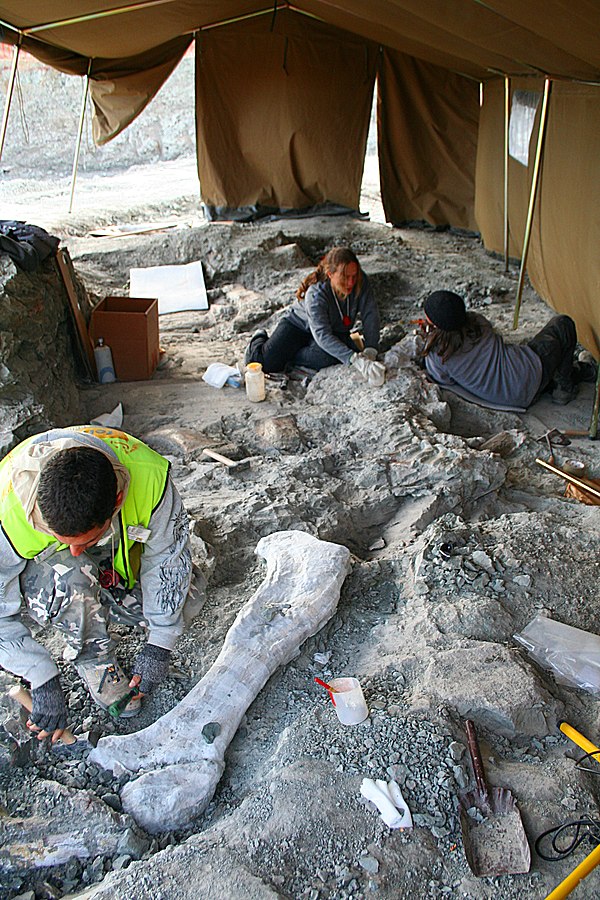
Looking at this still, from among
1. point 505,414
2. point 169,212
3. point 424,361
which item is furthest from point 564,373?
point 169,212

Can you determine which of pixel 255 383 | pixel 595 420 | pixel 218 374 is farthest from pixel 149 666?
pixel 595 420

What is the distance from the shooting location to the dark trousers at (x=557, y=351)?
427 cm

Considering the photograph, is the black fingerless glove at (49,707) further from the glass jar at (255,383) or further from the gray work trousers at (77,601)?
the glass jar at (255,383)

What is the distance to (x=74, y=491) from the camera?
5.30 ft

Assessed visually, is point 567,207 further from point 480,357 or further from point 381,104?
point 381,104

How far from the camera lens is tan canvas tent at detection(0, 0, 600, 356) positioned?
191 inches

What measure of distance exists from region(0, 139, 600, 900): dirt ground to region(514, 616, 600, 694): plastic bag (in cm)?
3

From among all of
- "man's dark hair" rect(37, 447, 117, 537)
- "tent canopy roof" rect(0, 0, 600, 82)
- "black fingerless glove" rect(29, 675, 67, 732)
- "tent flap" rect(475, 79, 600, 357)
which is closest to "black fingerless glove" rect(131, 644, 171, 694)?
"black fingerless glove" rect(29, 675, 67, 732)

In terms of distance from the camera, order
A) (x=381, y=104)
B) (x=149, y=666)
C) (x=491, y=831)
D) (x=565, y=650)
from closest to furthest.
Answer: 1. (x=491, y=831)
2. (x=149, y=666)
3. (x=565, y=650)
4. (x=381, y=104)

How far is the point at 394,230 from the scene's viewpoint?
29.8 feet

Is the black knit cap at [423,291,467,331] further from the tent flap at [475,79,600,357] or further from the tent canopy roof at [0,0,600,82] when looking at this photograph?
the tent canopy roof at [0,0,600,82]

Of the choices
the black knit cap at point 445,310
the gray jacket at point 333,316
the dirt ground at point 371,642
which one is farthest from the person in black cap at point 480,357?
the gray jacket at point 333,316

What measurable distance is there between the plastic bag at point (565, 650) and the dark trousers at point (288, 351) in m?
2.68

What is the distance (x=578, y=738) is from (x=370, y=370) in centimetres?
256
